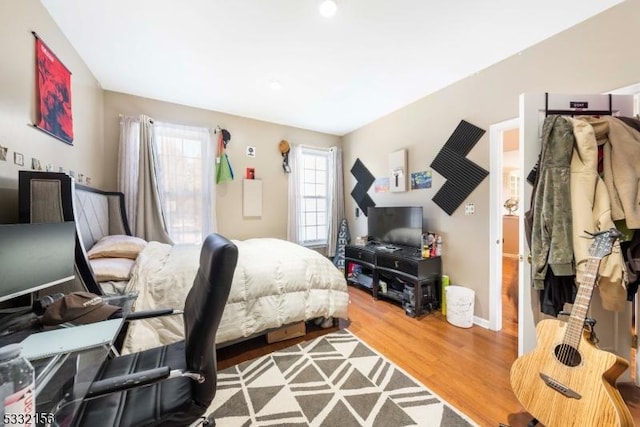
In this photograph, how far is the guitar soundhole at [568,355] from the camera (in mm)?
1116

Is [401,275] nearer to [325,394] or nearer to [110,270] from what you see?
[325,394]

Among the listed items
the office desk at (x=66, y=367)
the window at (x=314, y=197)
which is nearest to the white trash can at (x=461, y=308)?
the window at (x=314, y=197)

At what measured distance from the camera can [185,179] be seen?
3350 millimetres

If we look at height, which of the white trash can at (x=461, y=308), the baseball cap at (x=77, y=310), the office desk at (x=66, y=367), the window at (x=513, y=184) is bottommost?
the white trash can at (x=461, y=308)

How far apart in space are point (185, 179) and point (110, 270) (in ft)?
6.26

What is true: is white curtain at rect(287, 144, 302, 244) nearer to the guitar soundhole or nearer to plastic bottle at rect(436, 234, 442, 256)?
plastic bottle at rect(436, 234, 442, 256)

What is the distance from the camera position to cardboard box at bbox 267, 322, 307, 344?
2.19 meters

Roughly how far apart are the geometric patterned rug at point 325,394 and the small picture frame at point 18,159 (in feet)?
6.04

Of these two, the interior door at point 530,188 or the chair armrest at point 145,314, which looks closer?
the chair armrest at point 145,314

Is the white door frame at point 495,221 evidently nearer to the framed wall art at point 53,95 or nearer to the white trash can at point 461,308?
the white trash can at point 461,308

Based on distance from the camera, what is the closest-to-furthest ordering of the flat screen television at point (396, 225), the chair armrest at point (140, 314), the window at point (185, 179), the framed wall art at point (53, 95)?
the chair armrest at point (140, 314)
the framed wall art at point (53, 95)
the flat screen television at point (396, 225)
the window at point (185, 179)

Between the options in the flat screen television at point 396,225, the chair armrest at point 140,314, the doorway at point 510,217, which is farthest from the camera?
the doorway at point 510,217

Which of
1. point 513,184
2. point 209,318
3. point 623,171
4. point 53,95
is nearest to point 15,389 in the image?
point 209,318

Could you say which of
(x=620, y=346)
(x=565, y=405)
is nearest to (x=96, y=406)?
(x=565, y=405)
